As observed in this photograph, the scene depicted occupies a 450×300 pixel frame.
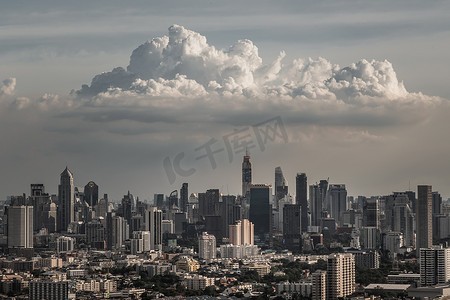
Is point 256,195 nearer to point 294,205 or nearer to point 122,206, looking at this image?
A: point 294,205

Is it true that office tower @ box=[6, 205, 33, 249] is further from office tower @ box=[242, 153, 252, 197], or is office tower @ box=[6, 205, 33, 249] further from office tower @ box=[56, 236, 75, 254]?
office tower @ box=[242, 153, 252, 197]

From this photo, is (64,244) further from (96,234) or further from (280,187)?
(280,187)

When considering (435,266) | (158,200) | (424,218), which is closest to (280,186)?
(158,200)

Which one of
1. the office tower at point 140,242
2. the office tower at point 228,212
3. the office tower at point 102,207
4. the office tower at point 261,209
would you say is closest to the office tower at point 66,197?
the office tower at point 102,207

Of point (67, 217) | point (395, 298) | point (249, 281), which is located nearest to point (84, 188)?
point (67, 217)

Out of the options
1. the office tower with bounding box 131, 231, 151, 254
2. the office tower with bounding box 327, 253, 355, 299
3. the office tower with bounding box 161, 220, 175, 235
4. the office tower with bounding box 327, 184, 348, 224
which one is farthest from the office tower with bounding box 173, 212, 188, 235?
the office tower with bounding box 327, 253, 355, 299

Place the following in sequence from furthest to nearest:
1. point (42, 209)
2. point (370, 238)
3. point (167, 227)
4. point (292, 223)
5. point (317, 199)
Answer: point (317, 199) → point (42, 209) → point (167, 227) → point (292, 223) → point (370, 238)
